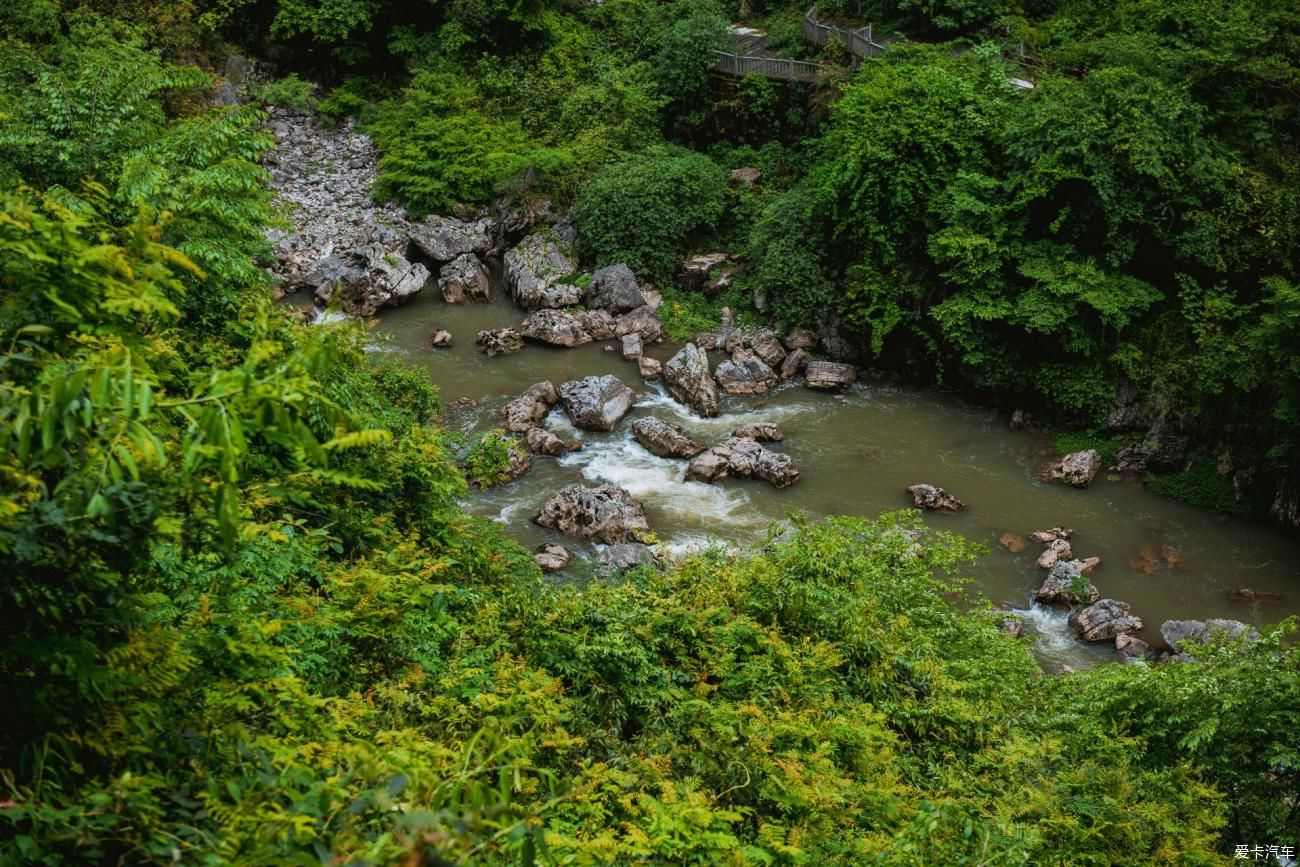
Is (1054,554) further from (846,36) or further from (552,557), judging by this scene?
→ (846,36)

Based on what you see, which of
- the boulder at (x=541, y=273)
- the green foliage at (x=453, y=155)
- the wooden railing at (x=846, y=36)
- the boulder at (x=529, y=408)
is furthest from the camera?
the green foliage at (x=453, y=155)

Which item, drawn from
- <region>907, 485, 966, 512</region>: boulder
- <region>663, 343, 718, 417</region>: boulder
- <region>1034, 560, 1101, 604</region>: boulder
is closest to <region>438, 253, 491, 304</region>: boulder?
<region>663, 343, 718, 417</region>: boulder

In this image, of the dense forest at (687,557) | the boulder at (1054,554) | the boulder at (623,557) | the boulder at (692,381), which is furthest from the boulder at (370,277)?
the boulder at (1054,554)

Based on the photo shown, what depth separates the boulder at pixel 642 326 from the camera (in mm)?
20109

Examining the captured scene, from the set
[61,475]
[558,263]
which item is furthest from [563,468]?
[61,475]

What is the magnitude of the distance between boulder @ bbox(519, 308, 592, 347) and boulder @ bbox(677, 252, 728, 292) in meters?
3.00

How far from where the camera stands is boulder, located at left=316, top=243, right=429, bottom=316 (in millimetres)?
20609

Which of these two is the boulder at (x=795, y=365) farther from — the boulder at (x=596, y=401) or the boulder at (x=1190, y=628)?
the boulder at (x=1190, y=628)

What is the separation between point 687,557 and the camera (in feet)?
30.0

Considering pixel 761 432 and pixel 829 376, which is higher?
pixel 829 376

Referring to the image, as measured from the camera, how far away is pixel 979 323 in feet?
55.2

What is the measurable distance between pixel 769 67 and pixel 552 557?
16013mm

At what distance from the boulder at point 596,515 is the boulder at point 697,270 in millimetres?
8166

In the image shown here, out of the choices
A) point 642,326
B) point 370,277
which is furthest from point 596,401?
point 370,277
